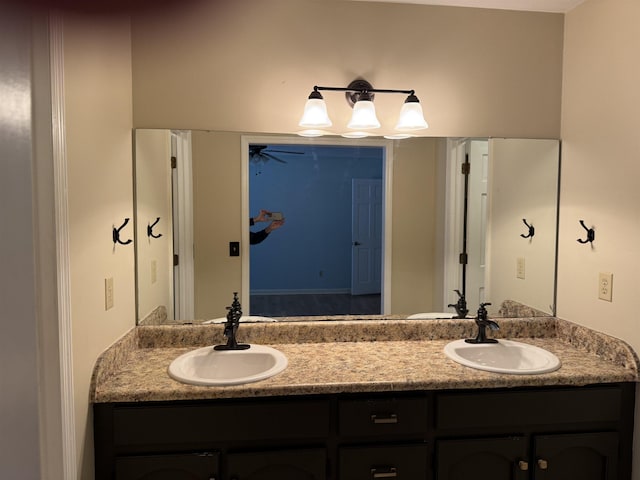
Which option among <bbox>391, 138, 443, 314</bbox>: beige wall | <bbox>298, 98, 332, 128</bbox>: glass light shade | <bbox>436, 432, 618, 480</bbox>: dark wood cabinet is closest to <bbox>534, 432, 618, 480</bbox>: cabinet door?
<bbox>436, 432, 618, 480</bbox>: dark wood cabinet

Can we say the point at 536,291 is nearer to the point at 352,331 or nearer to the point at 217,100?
the point at 352,331

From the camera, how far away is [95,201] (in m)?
1.51

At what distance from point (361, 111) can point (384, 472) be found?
1394mm

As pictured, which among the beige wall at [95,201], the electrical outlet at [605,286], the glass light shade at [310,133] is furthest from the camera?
the glass light shade at [310,133]

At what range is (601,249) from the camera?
1832 mm

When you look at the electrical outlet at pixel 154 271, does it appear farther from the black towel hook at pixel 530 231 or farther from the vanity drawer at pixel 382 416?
the black towel hook at pixel 530 231

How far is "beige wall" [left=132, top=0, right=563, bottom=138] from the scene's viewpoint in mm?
1905

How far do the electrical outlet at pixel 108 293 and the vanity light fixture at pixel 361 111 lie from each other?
0.98 metres

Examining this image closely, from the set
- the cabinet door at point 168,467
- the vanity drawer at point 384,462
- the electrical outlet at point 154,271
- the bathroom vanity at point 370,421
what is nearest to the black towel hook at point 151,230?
the electrical outlet at point 154,271

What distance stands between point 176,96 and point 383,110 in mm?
908

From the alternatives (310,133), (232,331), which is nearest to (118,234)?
(232,331)

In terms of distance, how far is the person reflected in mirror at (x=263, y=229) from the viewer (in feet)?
6.70

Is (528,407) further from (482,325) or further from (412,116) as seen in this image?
(412,116)

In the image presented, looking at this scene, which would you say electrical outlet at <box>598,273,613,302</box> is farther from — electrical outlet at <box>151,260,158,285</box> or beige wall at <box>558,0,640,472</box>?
electrical outlet at <box>151,260,158,285</box>
